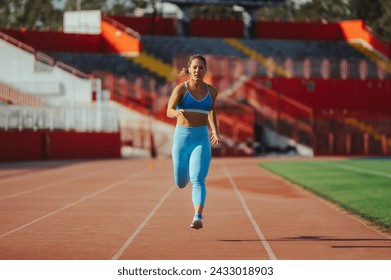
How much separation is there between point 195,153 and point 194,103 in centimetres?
64

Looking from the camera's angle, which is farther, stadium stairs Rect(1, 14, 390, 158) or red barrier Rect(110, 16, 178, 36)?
red barrier Rect(110, 16, 178, 36)

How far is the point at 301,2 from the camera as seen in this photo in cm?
11244

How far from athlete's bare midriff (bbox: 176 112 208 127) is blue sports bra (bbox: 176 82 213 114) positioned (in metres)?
0.05

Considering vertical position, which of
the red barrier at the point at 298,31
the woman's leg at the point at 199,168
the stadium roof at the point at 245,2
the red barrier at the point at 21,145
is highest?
the stadium roof at the point at 245,2

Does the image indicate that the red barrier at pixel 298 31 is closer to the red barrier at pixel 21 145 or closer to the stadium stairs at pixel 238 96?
the stadium stairs at pixel 238 96

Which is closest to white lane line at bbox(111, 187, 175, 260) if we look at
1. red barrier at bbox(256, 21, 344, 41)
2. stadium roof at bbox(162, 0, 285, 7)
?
stadium roof at bbox(162, 0, 285, 7)

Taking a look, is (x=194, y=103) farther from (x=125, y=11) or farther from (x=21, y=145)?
(x=125, y=11)

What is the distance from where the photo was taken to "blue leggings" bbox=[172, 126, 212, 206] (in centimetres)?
1122

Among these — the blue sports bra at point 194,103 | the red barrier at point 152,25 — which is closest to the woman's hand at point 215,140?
the blue sports bra at point 194,103

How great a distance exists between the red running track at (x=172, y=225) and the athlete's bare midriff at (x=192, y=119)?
1481 millimetres

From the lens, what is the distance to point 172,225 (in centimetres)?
1320

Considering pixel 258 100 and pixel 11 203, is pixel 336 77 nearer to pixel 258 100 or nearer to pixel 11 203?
pixel 258 100

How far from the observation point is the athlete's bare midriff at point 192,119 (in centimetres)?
1120

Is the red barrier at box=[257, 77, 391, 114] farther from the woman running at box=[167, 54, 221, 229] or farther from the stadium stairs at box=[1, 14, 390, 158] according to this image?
the woman running at box=[167, 54, 221, 229]
